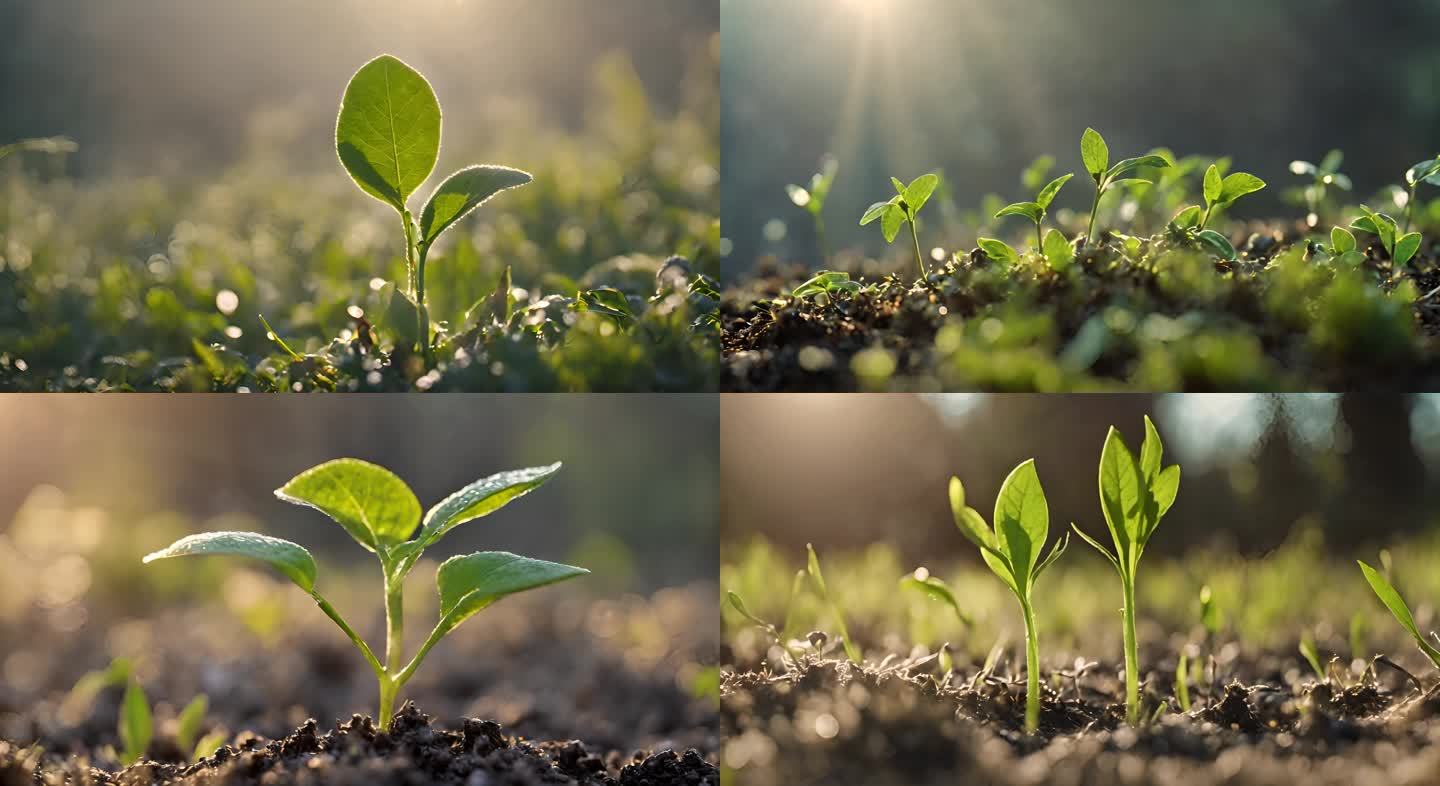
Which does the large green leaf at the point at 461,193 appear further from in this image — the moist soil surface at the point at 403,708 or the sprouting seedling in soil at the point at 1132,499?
the sprouting seedling in soil at the point at 1132,499

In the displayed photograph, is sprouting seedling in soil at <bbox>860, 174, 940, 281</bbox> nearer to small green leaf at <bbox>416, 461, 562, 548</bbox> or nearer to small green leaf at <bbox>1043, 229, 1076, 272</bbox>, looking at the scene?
small green leaf at <bbox>1043, 229, 1076, 272</bbox>

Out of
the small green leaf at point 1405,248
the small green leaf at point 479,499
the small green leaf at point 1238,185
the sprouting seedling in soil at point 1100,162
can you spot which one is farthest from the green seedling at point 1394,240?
the small green leaf at point 479,499

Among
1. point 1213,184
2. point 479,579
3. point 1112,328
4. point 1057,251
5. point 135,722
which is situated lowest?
point 135,722

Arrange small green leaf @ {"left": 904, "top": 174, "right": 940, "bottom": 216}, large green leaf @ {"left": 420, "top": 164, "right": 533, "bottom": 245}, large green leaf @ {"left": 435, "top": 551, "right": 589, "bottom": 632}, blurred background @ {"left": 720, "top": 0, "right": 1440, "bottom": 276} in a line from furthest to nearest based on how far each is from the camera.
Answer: blurred background @ {"left": 720, "top": 0, "right": 1440, "bottom": 276} < small green leaf @ {"left": 904, "top": 174, "right": 940, "bottom": 216} < large green leaf @ {"left": 420, "top": 164, "right": 533, "bottom": 245} < large green leaf @ {"left": 435, "top": 551, "right": 589, "bottom": 632}

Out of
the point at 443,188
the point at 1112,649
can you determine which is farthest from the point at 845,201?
the point at 443,188

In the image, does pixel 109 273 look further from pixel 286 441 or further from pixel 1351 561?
pixel 1351 561

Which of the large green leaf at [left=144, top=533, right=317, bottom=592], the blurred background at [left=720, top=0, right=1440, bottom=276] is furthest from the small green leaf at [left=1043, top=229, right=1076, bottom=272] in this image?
the blurred background at [left=720, top=0, right=1440, bottom=276]

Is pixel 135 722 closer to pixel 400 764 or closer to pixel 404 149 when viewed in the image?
pixel 400 764

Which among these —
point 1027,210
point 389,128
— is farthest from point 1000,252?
point 389,128
